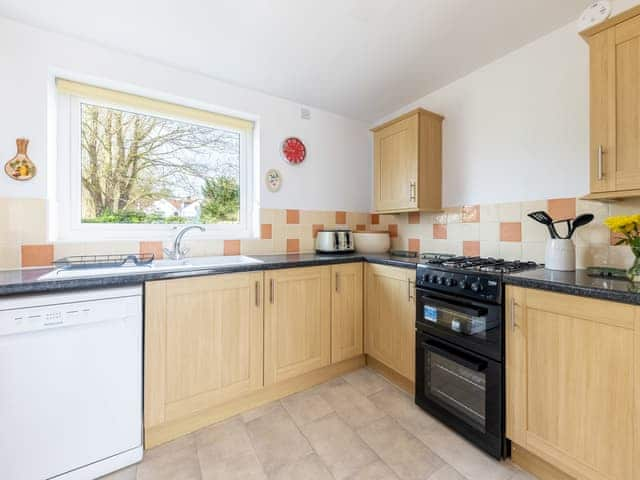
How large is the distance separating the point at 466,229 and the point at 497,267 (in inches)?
25.1

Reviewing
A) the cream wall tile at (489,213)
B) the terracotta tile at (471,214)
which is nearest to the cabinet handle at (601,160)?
the cream wall tile at (489,213)

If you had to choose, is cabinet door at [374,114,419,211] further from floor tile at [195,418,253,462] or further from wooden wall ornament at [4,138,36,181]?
wooden wall ornament at [4,138,36,181]

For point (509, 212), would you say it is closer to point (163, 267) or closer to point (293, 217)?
point (293, 217)

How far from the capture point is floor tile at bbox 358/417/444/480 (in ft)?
4.29

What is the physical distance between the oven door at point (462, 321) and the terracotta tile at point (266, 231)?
125 cm

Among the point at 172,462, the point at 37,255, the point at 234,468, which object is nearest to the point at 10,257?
the point at 37,255

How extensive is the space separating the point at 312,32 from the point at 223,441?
232cm

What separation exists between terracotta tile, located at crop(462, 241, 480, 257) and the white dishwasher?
2.09m

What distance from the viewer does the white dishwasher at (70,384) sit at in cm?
111

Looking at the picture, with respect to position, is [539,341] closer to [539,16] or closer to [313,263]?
[313,263]

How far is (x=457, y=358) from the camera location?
1.49 m

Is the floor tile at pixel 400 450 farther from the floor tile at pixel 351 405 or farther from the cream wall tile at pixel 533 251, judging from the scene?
the cream wall tile at pixel 533 251

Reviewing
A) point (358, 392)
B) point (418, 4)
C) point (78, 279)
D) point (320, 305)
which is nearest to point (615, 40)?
point (418, 4)

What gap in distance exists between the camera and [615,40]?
1224mm
